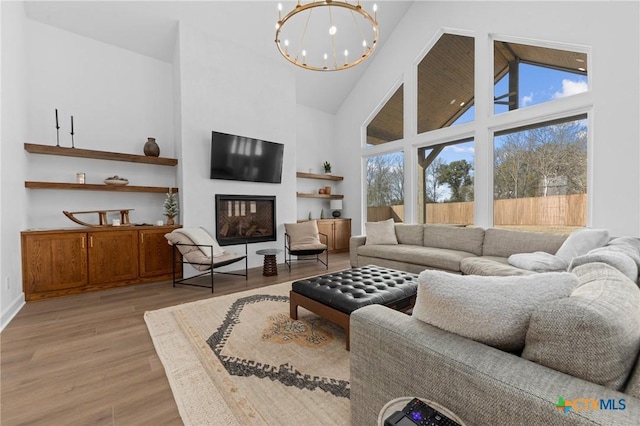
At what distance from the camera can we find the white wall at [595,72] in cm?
306

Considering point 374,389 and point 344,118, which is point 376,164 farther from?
point 374,389

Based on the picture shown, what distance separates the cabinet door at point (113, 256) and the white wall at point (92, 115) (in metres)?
0.64

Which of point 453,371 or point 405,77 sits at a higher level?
point 405,77

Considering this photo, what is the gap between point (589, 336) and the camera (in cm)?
72

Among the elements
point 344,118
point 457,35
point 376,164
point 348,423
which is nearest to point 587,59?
point 457,35

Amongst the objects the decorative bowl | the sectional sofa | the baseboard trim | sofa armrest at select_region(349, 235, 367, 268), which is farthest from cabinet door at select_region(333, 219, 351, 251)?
the sectional sofa

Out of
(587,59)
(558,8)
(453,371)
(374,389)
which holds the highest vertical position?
(558,8)

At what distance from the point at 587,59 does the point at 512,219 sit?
85.3 inches

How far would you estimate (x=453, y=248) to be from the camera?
4133 mm

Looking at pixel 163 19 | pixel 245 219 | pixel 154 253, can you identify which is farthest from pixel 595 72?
pixel 154 253

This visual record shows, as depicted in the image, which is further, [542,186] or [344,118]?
[344,118]

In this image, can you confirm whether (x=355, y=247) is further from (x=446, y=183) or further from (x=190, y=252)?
(x=190, y=252)

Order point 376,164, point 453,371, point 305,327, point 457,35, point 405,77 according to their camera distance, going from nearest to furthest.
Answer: point 453,371, point 305,327, point 457,35, point 405,77, point 376,164

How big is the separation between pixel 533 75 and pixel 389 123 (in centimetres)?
249
